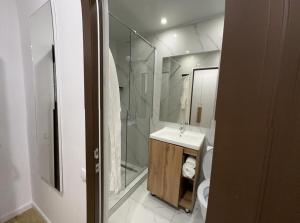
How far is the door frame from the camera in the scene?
76 centimetres

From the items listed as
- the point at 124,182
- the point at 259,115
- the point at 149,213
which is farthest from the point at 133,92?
the point at 259,115

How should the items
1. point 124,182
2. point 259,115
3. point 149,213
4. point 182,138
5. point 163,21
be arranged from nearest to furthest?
point 259,115 < point 149,213 < point 182,138 < point 163,21 < point 124,182

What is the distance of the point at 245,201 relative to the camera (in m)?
0.33

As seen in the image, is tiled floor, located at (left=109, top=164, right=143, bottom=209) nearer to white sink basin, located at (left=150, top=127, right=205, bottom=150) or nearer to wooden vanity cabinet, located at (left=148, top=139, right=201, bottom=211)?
wooden vanity cabinet, located at (left=148, top=139, right=201, bottom=211)

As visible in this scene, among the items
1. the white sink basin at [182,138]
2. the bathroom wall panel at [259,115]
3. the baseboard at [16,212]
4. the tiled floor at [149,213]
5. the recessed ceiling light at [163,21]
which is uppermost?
the recessed ceiling light at [163,21]

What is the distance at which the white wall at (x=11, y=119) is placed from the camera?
1.32 m

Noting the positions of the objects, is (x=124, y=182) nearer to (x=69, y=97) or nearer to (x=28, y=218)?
(x=28, y=218)

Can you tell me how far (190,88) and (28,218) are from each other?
2.36 metres

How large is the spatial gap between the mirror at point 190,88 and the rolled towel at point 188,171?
58cm

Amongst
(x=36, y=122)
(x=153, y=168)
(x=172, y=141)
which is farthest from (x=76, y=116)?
(x=153, y=168)

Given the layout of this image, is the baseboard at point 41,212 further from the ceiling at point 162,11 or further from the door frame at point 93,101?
the ceiling at point 162,11

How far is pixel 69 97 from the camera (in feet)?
3.23

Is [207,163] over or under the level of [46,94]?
under

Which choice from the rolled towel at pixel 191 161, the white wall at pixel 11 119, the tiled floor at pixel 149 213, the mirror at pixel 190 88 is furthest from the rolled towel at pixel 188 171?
the white wall at pixel 11 119
